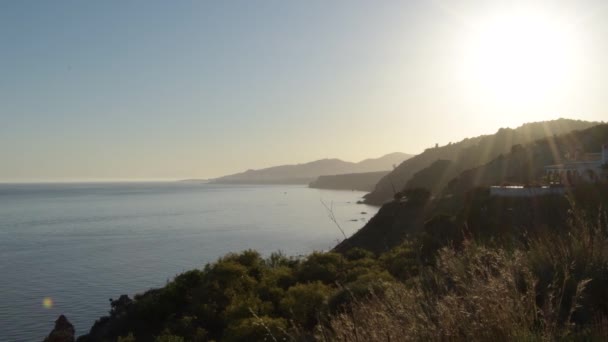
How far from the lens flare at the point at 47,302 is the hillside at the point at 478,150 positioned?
63892mm

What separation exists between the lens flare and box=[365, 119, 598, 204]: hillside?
210 feet

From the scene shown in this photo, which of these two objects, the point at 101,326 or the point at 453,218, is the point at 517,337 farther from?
the point at 453,218

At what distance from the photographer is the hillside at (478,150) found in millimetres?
96375

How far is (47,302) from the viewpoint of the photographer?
31.7 metres

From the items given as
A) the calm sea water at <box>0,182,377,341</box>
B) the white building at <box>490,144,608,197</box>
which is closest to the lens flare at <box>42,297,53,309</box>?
the calm sea water at <box>0,182,377,341</box>

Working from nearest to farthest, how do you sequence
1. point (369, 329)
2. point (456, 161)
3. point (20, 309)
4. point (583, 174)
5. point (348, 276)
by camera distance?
point (369, 329) < point (348, 276) < point (20, 309) < point (583, 174) < point (456, 161)

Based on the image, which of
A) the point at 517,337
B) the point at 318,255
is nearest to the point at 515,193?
the point at 318,255

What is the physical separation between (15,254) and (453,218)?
150 ft

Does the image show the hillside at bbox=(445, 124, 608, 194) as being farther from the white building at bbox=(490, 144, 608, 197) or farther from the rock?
the rock

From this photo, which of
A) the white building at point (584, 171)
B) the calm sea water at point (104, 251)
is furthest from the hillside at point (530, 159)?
the calm sea water at point (104, 251)

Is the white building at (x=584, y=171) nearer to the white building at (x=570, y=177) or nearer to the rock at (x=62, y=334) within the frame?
the white building at (x=570, y=177)

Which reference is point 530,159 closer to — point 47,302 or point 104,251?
point 104,251

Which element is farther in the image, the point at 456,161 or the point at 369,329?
the point at 456,161

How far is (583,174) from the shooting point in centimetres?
3409
